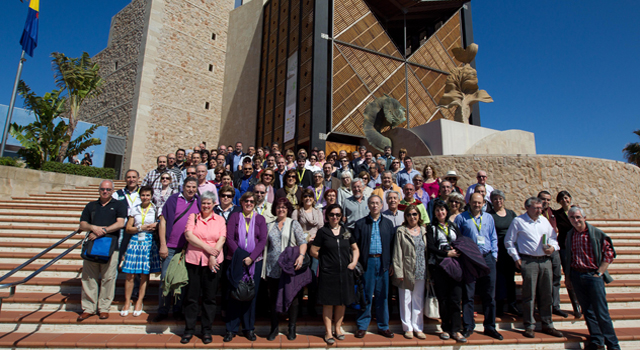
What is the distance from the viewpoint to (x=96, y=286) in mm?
3885

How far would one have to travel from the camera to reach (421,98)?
16.2 metres

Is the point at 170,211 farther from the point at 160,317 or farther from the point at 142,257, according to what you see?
the point at 160,317

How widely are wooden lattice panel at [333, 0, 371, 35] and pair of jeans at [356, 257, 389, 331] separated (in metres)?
12.8

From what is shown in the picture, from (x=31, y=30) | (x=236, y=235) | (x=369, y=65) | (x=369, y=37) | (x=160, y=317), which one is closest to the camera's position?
(x=236, y=235)

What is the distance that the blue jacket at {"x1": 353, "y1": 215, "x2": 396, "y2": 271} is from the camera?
152 inches

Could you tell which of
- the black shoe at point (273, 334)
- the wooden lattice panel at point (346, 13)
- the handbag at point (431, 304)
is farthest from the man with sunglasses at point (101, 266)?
the wooden lattice panel at point (346, 13)

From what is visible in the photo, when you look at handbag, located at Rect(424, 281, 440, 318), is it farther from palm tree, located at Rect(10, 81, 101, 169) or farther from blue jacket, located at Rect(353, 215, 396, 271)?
palm tree, located at Rect(10, 81, 101, 169)

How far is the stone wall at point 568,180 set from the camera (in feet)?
27.1

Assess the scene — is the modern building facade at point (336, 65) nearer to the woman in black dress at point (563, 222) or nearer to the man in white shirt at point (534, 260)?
the woman in black dress at point (563, 222)

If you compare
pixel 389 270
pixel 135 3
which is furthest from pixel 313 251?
pixel 135 3

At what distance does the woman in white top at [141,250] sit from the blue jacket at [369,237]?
7.91 ft

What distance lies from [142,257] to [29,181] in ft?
26.9

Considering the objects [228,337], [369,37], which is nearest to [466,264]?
[228,337]

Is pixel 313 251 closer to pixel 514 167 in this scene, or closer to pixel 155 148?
pixel 514 167
